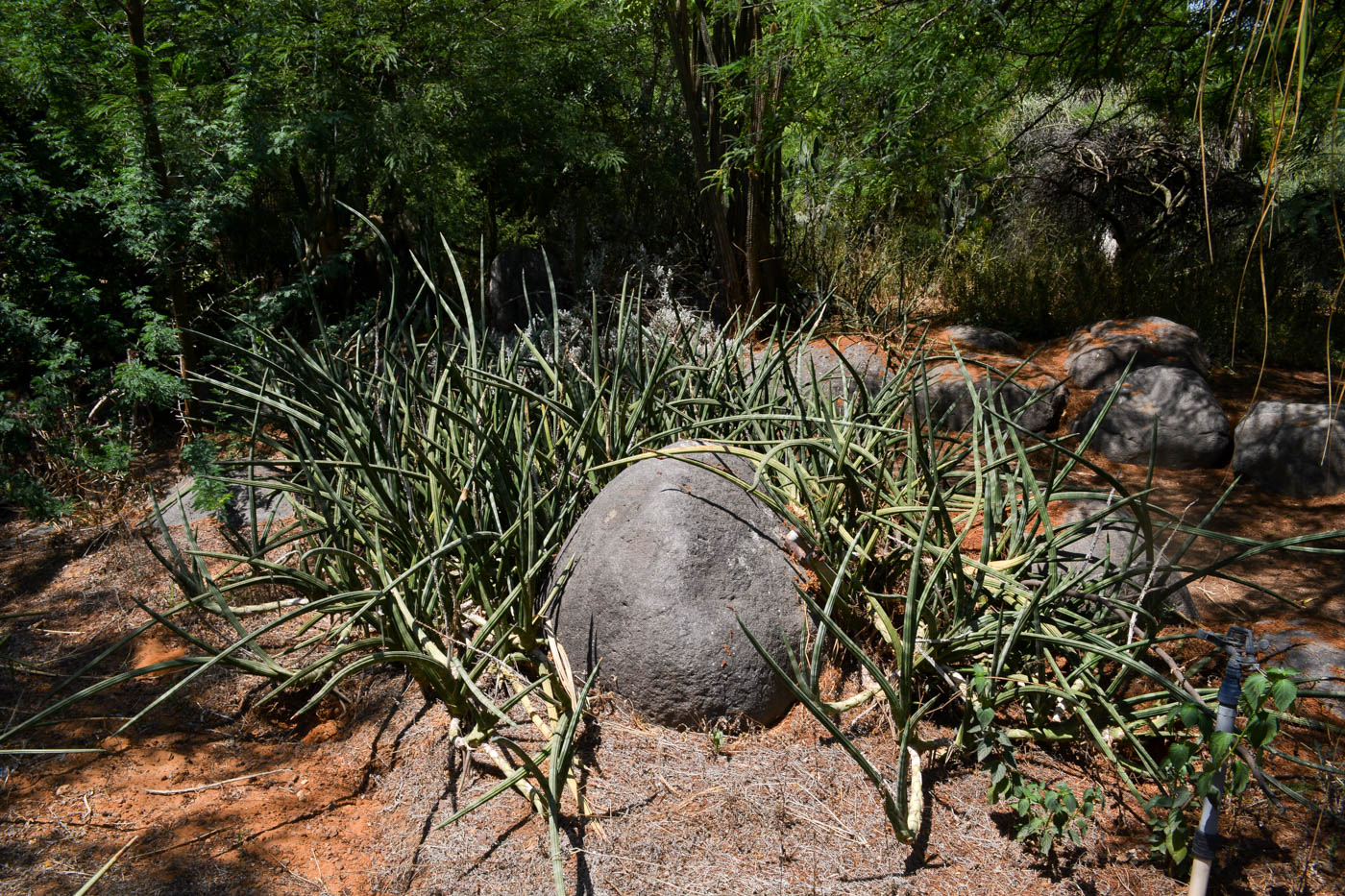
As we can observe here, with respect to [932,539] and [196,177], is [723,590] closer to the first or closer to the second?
[932,539]

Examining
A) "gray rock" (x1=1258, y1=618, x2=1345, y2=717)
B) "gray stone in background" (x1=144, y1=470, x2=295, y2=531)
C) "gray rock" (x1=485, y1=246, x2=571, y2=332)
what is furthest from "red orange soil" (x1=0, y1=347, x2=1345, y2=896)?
"gray rock" (x1=485, y1=246, x2=571, y2=332)

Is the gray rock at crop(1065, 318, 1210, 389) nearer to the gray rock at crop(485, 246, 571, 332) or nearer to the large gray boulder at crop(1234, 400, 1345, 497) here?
the large gray boulder at crop(1234, 400, 1345, 497)

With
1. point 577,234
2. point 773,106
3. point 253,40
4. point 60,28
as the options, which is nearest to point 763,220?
point 773,106

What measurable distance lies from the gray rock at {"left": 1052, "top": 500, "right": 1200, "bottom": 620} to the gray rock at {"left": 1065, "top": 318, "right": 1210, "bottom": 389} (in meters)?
2.28

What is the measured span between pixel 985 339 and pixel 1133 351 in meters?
1.09

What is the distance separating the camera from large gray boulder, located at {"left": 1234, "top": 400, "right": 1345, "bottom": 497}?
185 inches

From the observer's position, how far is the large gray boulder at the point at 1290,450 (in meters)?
4.69

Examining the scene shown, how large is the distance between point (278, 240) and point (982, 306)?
234 inches

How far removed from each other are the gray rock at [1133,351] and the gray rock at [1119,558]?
228cm

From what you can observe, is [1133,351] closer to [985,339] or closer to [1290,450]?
[985,339]

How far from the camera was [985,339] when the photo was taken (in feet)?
21.8

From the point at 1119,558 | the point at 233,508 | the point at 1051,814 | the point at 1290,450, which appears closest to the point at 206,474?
the point at 233,508

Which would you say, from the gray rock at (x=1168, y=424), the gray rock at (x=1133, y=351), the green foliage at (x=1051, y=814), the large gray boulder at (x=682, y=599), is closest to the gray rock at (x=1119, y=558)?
the green foliage at (x=1051, y=814)

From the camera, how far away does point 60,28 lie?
4312 millimetres
